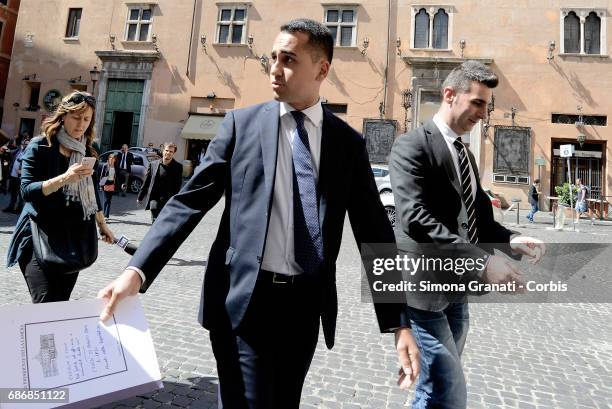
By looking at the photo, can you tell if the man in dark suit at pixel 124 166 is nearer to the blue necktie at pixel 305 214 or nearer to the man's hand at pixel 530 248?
the blue necktie at pixel 305 214

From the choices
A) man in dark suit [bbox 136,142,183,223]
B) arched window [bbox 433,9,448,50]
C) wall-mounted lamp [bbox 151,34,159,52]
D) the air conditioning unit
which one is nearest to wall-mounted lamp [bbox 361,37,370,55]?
arched window [bbox 433,9,448,50]

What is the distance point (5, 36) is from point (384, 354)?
112 feet

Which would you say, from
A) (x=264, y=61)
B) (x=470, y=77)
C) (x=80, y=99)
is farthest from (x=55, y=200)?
(x=264, y=61)

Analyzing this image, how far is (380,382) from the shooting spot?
11.0ft

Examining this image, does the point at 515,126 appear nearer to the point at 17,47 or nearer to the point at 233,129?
the point at 233,129

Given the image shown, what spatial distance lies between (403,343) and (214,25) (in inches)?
984

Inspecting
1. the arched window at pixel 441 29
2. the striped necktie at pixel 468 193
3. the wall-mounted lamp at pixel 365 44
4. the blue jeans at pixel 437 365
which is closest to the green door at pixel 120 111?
the wall-mounted lamp at pixel 365 44

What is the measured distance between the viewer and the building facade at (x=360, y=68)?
20375 mm

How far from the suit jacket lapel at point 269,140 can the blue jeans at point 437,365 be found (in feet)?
3.32

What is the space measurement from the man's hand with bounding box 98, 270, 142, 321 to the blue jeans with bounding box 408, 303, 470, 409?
1.30 meters

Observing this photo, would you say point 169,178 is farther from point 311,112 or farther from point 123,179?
point 123,179

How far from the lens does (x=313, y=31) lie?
5.58ft

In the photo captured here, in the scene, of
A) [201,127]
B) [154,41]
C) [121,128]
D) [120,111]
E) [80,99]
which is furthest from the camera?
[121,128]

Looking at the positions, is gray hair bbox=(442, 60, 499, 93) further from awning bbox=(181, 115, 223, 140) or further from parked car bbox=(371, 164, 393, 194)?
awning bbox=(181, 115, 223, 140)
